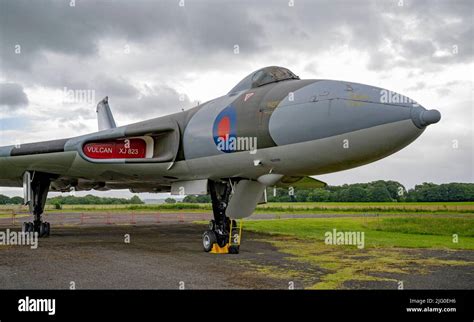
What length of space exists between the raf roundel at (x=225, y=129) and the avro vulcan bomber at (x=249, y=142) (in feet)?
0.08

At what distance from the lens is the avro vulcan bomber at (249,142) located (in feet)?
→ 28.3

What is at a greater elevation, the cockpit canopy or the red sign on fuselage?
the cockpit canopy

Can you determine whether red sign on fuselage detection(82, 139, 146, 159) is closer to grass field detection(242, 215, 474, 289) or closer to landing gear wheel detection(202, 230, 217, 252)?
landing gear wheel detection(202, 230, 217, 252)

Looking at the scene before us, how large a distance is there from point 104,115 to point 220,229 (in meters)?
16.7

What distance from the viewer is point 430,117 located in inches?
317

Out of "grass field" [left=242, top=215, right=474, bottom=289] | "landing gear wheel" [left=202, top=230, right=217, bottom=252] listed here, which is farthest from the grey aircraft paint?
"grass field" [left=242, top=215, right=474, bottom=289]

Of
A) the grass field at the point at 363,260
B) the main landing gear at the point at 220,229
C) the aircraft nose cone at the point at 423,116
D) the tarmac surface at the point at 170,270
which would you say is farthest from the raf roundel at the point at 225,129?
the aircraft nose cone at the point at 423,116

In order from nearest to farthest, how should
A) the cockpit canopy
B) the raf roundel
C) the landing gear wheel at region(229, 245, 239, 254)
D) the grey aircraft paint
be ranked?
the grey aircraft paint → the raf roundel → the cockpit canopy → the landing gear wheel at region(229, 245, 239, 254)

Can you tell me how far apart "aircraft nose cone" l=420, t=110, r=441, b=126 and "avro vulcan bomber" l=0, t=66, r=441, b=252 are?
0.6 inches

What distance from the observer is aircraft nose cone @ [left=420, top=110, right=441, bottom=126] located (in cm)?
805

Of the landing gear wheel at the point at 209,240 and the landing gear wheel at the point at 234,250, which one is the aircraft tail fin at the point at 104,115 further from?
the landing gear wheel at the point at 234,250

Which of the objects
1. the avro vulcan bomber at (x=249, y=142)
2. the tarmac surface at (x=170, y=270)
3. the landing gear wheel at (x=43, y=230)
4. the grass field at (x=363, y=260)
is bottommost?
the grass field at (x=363, y=260)

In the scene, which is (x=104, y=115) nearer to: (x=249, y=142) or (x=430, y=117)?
(x=249, y=142)
